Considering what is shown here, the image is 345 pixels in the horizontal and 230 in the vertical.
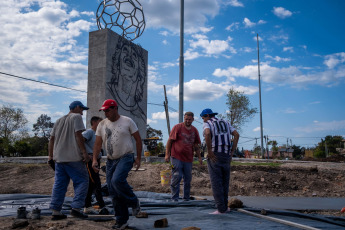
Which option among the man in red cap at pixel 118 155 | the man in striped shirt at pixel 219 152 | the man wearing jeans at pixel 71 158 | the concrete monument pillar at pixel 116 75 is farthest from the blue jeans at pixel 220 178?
the concrete monument pillar at pixel 116 75

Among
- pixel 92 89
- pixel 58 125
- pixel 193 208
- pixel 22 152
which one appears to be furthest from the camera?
pixel 22 152

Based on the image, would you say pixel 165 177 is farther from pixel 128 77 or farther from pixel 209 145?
pixel 128 77

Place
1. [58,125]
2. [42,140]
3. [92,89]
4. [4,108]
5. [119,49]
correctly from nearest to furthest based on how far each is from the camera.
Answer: [58,125] → [92,89] → [119,49] → [4,108] → [42,140]

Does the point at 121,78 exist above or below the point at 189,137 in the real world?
above

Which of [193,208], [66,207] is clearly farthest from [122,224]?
[66,207]

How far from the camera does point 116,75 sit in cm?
1839

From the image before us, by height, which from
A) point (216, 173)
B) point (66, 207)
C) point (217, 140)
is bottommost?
point (66, 207)

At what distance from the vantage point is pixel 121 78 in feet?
61.6

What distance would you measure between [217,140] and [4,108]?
4799 cm

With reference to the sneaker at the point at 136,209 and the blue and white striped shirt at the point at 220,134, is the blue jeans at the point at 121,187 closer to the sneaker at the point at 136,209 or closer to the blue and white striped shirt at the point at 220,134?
the sneaker at the point at 136,209

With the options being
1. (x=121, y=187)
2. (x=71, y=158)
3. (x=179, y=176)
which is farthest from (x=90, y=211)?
(x=179, y=176)

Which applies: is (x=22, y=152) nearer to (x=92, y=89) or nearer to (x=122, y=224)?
(x=92, y=89)

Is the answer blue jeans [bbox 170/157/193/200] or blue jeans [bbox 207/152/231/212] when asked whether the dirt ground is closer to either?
blue jeans [bbox 170/157/193/200]

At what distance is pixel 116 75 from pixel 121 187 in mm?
14619
